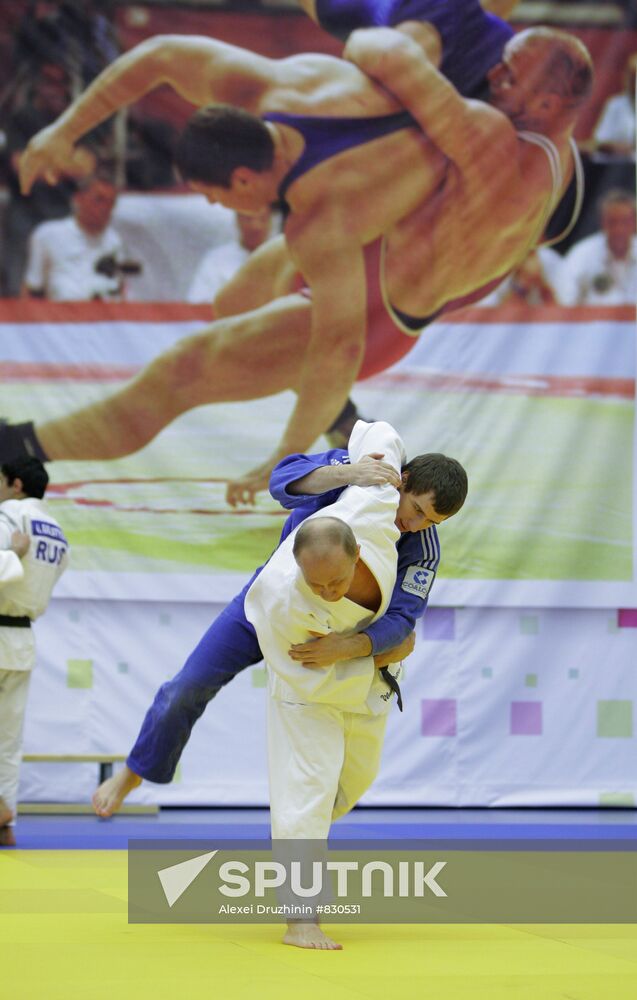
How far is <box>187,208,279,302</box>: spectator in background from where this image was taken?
7594mm

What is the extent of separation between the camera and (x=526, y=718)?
7.52 metres

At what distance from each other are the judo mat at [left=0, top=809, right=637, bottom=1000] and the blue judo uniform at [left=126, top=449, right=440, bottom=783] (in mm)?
454

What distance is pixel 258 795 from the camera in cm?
736

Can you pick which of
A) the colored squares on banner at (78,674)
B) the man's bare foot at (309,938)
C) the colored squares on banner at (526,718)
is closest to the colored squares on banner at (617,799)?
the colored squares on banner at (526,718)

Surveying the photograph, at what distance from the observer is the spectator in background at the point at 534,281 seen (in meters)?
7.63

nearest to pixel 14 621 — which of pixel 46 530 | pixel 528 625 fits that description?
pixel 46 530

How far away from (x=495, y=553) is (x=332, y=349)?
145 centimetres

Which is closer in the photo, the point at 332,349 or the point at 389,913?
the point at 389,913

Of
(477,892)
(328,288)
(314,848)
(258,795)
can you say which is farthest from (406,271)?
(314,848)

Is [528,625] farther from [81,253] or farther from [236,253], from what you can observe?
[81,253]

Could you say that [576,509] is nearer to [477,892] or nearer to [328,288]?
[328,288]

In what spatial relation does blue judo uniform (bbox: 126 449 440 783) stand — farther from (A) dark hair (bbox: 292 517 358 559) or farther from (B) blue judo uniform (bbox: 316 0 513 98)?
(B) blue judo uniform (bbox: 316 0 513 98)

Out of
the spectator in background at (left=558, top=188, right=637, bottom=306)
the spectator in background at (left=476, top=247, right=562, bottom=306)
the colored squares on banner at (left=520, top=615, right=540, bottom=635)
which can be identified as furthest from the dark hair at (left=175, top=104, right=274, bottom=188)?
the colored squares on banner at (left=520, top=615, right=540, bottom=635)

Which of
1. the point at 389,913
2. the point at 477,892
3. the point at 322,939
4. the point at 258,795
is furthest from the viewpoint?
the point at 258,795
